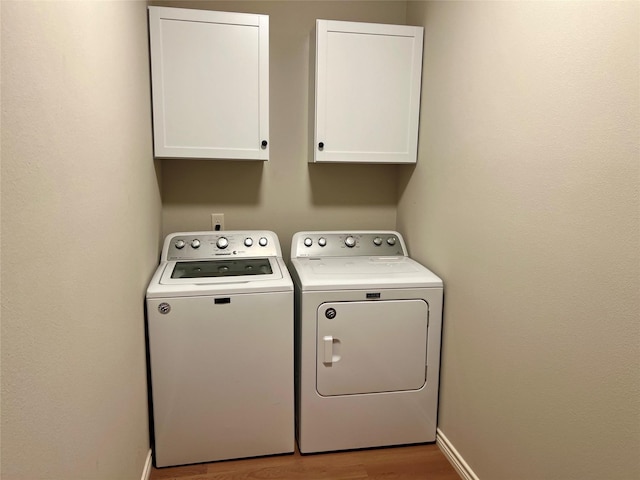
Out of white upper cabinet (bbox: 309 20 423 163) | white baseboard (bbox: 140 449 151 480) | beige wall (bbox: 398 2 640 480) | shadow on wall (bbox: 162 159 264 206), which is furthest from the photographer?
shadow on wall (bbox: 162 159 264 206)

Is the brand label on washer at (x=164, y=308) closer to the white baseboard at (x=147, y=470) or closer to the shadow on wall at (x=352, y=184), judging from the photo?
the white baseboard at (x=147, y=470)

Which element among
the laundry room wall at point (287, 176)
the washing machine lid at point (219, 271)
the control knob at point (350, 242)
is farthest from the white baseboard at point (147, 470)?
the control knob at point (350, 242)

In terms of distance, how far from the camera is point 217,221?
254 cm

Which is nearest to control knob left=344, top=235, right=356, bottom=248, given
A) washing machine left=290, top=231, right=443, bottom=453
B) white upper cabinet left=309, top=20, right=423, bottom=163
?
washing machine left=290, top=231, right=443, bottom=453

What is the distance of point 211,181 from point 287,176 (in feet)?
1.43

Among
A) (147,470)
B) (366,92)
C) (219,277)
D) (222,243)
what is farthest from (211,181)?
(147,470)

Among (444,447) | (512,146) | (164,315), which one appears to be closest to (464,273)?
(512,146)

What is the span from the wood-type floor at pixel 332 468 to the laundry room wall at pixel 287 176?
1.18 metres

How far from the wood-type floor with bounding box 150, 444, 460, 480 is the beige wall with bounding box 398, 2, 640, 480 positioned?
0.17 m

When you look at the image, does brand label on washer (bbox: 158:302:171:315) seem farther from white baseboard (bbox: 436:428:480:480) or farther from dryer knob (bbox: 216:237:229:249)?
white baseboard (bbox: 436:428:480:480)

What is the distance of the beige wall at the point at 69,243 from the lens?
76 cm

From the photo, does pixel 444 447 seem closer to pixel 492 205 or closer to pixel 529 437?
pixel 529 437

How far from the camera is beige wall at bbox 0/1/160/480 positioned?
0.76m

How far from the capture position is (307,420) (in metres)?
2.07
